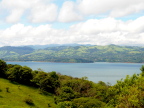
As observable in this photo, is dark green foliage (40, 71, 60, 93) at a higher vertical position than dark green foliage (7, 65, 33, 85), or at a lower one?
lower

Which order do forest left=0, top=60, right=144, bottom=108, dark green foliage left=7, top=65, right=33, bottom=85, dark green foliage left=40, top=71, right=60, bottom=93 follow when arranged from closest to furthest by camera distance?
forest left=0, top=60, right=144, bottom=108 < dark green foliage left=40, top=71, right=60, bottom=93 < dark green foliage left=7, top=65, right=33, bottom=85

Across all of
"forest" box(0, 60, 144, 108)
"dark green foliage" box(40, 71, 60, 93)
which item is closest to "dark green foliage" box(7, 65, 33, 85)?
"forest" box(0, 60, 144, 108)

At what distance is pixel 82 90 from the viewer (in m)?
69.2

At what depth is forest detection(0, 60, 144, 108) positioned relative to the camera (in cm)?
4097

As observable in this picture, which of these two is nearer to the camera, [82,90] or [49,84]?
[82,90]

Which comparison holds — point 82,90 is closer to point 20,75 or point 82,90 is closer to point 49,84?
point 49,84

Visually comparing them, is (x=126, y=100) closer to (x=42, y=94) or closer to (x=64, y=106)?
(x=64, y=106)

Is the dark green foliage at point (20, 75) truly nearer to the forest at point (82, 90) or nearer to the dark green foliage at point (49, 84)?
the forest at point (82, 90)

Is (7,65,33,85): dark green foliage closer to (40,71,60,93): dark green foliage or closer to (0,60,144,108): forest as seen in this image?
(0,60,144,108): forest

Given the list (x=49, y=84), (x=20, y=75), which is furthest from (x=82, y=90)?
(x=20, y=75)

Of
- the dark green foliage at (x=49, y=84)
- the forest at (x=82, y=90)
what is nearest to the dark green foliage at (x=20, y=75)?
the forest at (x=82, y=90)

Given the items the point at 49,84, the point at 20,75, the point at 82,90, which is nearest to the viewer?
the point at 82,90

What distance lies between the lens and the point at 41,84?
242ft

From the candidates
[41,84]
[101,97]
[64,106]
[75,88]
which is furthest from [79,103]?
[41,84]
